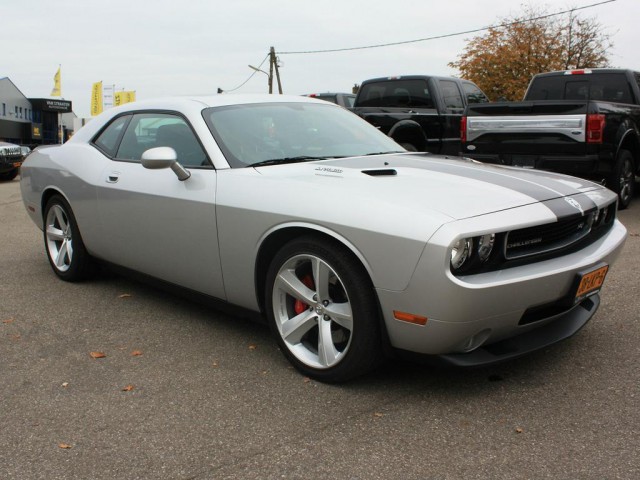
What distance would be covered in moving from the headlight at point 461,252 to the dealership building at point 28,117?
119 feet

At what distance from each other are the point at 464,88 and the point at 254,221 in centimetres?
901

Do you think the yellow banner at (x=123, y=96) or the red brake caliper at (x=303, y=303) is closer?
the red brake caliper at (x=303, y=303)

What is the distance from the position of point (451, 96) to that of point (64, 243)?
7535 millimetres

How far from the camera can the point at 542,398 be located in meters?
3.10

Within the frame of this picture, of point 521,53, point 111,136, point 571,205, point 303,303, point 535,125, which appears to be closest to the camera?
point 571,205

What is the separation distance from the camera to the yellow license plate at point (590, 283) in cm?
316

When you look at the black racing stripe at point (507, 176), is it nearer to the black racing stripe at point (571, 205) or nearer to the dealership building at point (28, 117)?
the black racing stripe at point (571, 205)

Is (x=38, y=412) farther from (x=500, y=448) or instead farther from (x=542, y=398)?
(x=542, y=398)

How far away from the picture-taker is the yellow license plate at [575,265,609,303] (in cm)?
316

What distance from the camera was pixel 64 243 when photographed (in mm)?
5391

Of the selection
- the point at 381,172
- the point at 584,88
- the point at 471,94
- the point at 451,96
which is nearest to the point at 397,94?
the point at 451,96

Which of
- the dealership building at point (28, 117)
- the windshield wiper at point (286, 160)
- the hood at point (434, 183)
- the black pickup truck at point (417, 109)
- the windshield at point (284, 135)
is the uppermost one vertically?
the dealership building at point (28, 117)

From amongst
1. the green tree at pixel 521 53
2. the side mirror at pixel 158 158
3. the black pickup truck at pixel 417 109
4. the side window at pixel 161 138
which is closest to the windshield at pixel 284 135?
the side window at pixel 161 138

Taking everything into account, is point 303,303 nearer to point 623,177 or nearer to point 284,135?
point 284,135
